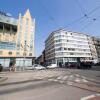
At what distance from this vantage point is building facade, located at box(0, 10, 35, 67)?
50141mm

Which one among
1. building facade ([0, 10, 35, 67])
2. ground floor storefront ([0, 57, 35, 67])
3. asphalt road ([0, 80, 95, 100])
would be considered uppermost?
building facade ([0, 10, 35, 67])

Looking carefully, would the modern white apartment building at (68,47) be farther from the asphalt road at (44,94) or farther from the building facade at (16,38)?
the asphalt road at (44,94)

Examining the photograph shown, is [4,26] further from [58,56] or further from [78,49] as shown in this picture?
[78,49]

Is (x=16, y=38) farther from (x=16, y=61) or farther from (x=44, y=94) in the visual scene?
(x=44, y=94)

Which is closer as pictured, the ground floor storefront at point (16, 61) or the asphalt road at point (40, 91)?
the asphalt road at point (40, 91)

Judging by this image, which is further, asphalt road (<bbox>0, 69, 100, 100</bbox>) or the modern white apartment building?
the modern white apartment building

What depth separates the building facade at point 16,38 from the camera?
5014 centimetres

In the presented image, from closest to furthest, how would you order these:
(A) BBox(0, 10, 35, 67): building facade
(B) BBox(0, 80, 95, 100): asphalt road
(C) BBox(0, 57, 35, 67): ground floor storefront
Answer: (B) BBox(0, 80, 95, 100): asphalt road < (C) BBox(0, 57, 35, 67): ground floor storefront < (A) BBox(0, 10, 35, 67): building facade

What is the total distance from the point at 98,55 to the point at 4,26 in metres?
88.7

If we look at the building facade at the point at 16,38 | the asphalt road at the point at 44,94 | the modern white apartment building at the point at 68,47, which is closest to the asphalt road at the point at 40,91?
the asphalt road at the point at 44,94

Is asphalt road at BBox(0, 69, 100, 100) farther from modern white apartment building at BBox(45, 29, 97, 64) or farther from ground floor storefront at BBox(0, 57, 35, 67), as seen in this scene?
modern white apartment building at BBox(45, 29, 97, 64)

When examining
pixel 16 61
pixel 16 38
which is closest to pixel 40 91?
pixel 16 61

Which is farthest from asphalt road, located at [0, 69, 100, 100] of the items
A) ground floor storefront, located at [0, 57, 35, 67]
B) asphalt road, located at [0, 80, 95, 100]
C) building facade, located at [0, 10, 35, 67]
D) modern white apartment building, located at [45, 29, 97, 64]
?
modern white apartment building, located at [45, 29, 97, 64]

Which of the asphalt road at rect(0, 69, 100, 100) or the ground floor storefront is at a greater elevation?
the ground floor storefront
